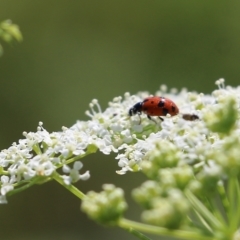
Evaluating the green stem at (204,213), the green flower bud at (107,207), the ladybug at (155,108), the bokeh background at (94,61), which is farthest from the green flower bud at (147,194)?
the bokeh background at (94,61)

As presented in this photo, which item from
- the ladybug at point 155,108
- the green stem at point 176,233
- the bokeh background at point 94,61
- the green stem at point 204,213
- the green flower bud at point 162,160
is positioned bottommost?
the green stem at point 176,233

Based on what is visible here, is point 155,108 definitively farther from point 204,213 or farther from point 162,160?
point 204,213

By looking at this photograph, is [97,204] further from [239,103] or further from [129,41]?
[129,41]

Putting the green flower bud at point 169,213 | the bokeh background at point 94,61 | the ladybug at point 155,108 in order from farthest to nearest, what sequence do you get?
the bokeh background at point 94,61
the ladybug at point 155,108
the green flower bud at point 169,213

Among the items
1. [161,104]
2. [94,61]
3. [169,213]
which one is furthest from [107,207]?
[94,61]

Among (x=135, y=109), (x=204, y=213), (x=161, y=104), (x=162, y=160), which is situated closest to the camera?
(x=204, y=213)

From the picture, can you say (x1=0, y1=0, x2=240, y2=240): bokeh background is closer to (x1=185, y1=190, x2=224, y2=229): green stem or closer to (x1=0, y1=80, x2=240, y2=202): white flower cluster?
(x1=0, y1=80, x2=240, y2=202): white flower cluster

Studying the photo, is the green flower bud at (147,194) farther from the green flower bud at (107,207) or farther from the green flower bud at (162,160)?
the green flower bud at (162,160)
